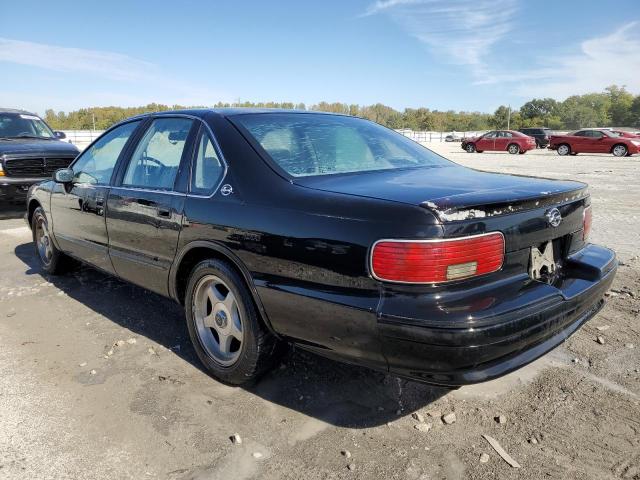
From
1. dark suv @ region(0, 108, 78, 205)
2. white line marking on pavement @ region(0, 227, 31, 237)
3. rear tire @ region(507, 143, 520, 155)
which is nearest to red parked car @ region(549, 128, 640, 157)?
rear tire @ region(507, 143, 520, 155)

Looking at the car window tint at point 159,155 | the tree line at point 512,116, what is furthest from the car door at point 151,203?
the tree line at point 512,116

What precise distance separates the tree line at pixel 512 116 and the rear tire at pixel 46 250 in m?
79.5

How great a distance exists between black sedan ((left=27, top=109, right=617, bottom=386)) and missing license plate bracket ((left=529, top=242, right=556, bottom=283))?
1 cm

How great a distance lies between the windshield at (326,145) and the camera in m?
2.96

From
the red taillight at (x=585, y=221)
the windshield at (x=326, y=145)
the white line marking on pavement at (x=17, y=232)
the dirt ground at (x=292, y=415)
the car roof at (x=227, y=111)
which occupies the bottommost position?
the white line marking on pavement at (x=17, y=232)

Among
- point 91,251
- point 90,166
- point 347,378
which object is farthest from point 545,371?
point 90,166

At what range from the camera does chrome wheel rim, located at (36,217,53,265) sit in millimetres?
5239

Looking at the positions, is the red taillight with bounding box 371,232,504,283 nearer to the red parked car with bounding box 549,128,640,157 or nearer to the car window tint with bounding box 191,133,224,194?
the car window tint with bounding box 191,133,224,194

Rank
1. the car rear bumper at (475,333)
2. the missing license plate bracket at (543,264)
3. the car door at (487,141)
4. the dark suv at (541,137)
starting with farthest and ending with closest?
the dark suv at (541,137)
the car door at (487,141)
the missing license plate bracket at (543,264)
the car rear bumper at (475,333)

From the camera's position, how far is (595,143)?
84.8 ft

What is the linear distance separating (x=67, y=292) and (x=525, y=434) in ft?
13.6

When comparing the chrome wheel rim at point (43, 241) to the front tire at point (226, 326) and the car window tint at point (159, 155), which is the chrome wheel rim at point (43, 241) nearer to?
the car window tint at point (159, 155)

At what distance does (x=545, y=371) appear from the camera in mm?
3139

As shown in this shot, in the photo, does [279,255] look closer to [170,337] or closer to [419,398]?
[419,398]
